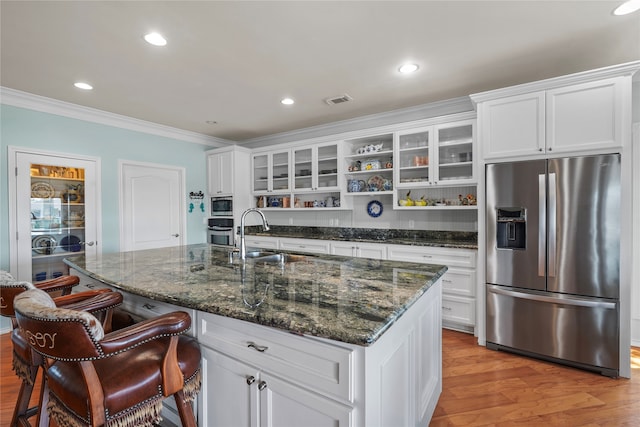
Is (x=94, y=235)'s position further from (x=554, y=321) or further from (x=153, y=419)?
(x=554, y=321)

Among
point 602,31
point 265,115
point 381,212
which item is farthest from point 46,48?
point 602,31

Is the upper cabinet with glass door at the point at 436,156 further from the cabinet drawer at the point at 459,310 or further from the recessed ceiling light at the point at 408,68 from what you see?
the cabinet drawer at the point at 459,310

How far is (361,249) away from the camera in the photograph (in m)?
3.67

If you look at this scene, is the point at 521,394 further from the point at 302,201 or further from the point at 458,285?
the point at 302,201

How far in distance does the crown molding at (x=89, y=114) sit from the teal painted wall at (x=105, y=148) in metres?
0.05

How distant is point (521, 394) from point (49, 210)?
16.1 feet

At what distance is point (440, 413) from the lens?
1893 mm

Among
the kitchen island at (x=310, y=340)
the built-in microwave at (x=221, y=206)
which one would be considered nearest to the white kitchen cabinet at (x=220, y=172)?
the built-in microwave at (x=221, y=206)

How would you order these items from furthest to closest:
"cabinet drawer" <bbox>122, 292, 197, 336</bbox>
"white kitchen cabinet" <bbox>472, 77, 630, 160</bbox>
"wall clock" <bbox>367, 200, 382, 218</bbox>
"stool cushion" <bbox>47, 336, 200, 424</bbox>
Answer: "wall clock" <bbox>367, 200, 382, 218</bbox> < "white kitchen cabinet" <bbox>472, 77, 630, 160</bbox> < "cabinet drawer" <bbox>122, 292, 197, 336</bbox> < "stool cushion" <bbox>47, 336, 200, 424</bbox>

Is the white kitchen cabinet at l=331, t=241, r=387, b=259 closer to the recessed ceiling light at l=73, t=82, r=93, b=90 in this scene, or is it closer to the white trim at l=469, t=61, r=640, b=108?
the white trim at l=469, t=61, r=640, b=108

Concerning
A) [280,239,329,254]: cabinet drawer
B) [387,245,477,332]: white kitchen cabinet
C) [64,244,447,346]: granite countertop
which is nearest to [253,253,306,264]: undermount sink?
[64,244,447,346]: granite countertop

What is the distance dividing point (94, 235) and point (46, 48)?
2.29 metres

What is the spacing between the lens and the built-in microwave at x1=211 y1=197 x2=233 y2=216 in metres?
4.94

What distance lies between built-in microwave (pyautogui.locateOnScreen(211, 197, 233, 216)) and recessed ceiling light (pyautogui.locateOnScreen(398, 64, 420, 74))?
3235 millimetres
